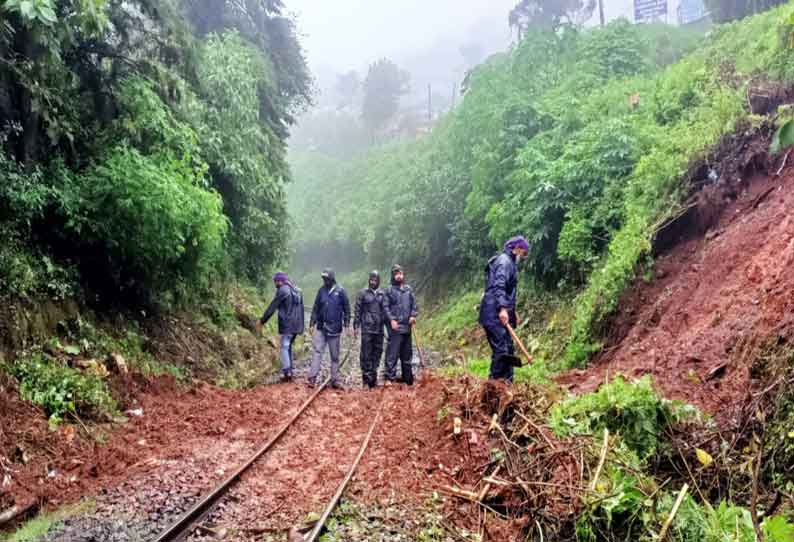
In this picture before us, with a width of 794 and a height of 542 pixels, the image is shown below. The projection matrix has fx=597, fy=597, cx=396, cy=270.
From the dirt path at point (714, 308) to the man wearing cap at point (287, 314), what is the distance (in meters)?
5.35

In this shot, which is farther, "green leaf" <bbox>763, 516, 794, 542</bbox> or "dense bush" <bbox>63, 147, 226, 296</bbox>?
"dense bush" <bbox>63, 147, 226, 296</bbox>

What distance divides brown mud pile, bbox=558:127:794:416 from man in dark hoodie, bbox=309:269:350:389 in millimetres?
4313

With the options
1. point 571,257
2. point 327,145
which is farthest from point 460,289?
point 327,145

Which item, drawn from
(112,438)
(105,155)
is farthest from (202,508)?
(105,155)

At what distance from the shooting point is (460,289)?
23.1m

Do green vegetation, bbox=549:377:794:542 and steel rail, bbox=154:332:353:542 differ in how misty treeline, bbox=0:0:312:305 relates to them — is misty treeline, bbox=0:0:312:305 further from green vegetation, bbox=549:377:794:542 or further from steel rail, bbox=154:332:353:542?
green vegetation, bbox=549:377:794:542

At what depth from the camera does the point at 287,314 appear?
37.8 ft

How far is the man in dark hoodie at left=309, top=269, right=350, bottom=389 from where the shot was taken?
11016 mm

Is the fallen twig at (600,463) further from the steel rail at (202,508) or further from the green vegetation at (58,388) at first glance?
the green vegetation at (58,388)

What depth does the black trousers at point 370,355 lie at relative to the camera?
11094mm

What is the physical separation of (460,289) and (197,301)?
12.1 meters

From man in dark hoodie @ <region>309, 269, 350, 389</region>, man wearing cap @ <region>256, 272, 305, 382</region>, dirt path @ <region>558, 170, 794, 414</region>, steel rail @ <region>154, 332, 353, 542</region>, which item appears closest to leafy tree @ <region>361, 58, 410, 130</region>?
man wearing cap @ <region>256, 272, 305, 382</region>

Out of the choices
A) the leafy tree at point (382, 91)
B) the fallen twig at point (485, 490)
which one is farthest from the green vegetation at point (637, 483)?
the leafy tree at point (382, 91)

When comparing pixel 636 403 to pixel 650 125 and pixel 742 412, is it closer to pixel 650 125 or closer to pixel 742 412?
pixel 742 412
